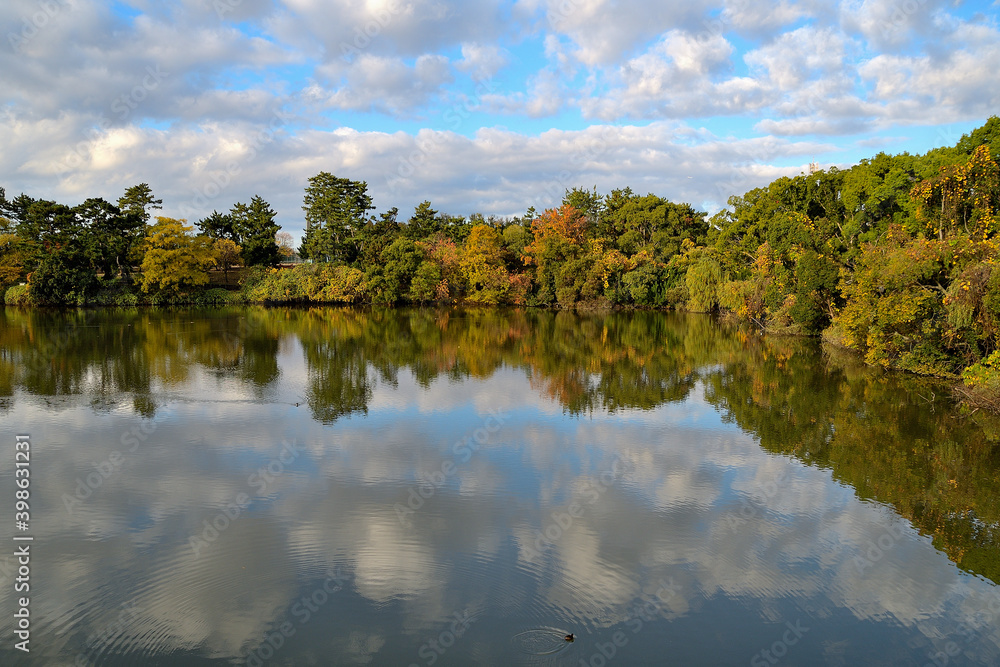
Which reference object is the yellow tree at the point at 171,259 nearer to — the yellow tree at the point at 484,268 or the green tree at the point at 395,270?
the green tree at the point at 395,270

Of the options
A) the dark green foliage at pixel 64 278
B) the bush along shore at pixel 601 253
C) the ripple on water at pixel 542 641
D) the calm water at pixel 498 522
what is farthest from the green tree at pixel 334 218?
the ripple on water at pixel 542 641

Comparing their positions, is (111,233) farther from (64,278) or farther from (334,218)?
(334,218)

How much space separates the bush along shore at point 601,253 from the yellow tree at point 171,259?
0.41 feet

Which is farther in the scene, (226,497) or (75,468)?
(75,468)

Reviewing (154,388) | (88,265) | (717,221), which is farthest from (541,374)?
(88,265)

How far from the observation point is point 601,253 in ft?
152

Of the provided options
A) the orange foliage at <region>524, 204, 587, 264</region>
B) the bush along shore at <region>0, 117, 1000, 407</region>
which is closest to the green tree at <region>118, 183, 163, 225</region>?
the bush along shore at <region>0, 117, 1000, 407</region>

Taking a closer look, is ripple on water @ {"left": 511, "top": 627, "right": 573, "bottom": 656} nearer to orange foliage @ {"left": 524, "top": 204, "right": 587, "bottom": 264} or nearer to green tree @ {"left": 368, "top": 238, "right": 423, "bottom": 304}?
orange foliage @ {"left": 524, "top": 204, "right": 587, "bottom": 264}

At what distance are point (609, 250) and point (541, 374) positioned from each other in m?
28.7

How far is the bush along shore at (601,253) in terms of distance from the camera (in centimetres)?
1833

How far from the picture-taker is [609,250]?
46094 millimetres

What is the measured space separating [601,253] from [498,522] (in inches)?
1564

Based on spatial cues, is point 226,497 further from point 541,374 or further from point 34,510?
point 541,374

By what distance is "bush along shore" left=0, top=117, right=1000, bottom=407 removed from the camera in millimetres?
18328
